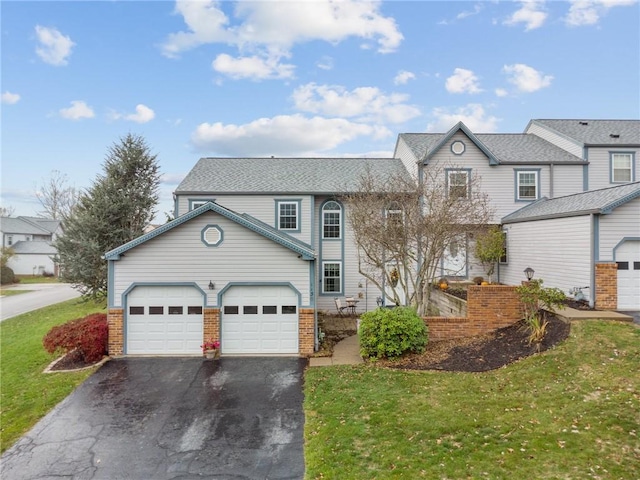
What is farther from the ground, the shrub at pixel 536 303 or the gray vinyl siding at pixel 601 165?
the gray vinyl siding at pixel 601 165

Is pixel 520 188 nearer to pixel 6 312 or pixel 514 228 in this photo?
pixel 514 228

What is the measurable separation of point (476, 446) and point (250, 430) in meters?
4.41

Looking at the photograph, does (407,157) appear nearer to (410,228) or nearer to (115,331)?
(410,228)

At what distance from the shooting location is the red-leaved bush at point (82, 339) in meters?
11.2

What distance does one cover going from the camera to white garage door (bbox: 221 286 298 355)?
39.5 ft

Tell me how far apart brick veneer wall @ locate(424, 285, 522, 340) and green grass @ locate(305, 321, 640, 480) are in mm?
2504

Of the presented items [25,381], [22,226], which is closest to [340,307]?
[25,381]

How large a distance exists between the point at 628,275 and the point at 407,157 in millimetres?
11461

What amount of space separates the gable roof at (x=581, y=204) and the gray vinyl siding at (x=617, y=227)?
27 cm

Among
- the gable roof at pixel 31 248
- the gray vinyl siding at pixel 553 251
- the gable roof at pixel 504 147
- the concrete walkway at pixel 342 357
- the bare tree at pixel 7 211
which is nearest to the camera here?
the concrete walkway at pixel 342 357

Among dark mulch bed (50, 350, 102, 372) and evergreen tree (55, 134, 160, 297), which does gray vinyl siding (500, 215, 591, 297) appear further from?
evergreen tree (55, 134, 160, 297)

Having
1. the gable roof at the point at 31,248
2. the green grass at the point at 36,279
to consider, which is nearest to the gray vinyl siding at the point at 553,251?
the green grass at the point at 36,279

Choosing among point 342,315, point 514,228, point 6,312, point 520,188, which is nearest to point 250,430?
point 342,315

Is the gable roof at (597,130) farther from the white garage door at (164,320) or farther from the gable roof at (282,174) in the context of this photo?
the white garage door at (164,320)
